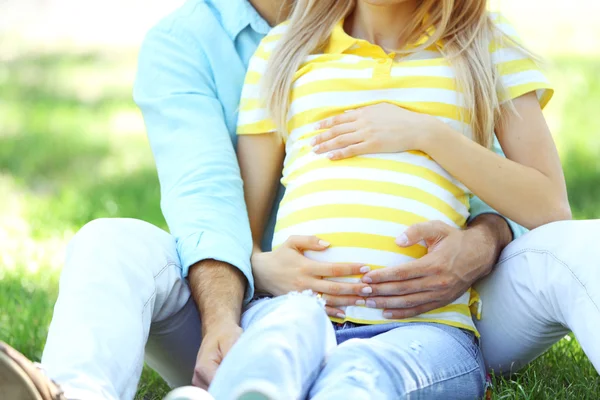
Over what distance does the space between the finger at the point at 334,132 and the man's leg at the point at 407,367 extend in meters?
0.49

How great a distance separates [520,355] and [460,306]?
7.7 inches

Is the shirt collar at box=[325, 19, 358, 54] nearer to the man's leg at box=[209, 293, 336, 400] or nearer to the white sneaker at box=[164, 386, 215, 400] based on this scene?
the man's leg at box=[209, 293, 336, 400]

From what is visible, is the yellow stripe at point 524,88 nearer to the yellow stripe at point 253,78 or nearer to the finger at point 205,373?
the yellow stripe at point 253,78

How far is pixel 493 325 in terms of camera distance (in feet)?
7.37

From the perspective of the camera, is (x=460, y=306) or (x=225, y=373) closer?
(x=225, y=373)

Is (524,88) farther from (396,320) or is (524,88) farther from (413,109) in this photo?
(396,320)

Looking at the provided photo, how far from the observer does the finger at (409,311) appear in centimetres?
215

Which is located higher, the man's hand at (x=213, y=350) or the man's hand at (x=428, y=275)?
the man's hand at (x=428, y=275)

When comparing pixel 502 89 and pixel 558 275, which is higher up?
pixel 502 89

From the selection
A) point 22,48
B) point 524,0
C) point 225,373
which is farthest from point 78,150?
point 524,0

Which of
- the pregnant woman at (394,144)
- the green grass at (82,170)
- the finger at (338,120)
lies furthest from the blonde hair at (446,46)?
the green grass at (82,170)

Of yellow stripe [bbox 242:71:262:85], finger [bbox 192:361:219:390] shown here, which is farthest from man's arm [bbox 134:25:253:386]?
yellow stripe [bbox 242:71:262:85]

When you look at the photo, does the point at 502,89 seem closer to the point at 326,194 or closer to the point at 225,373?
the point at 326,194

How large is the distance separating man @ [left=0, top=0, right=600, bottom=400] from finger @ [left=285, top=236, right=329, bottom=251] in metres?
0.11
